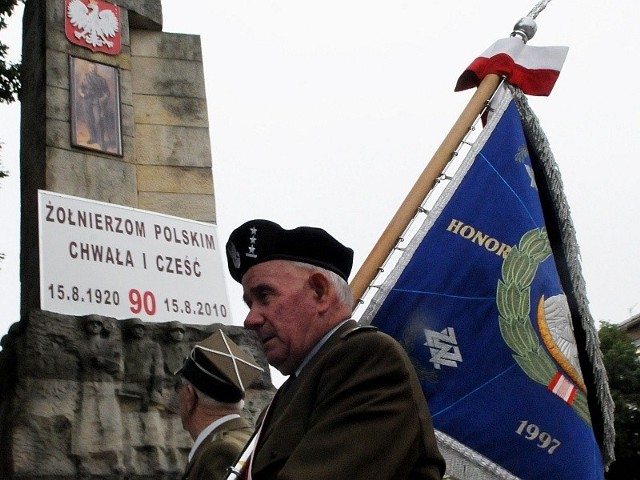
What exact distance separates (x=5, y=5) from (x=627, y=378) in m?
16.8

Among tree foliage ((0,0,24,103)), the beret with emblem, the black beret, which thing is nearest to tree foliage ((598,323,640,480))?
tree foliage ((0,0,24,103))

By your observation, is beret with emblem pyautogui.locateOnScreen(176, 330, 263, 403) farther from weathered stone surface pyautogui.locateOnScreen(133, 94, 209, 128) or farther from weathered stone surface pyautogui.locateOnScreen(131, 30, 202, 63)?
weathered stone surface pyautogui.locateOnScreen(131, 30, 202, 63)

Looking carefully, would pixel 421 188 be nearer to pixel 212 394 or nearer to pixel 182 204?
pixel 212 394

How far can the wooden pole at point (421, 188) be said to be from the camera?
12.4ft

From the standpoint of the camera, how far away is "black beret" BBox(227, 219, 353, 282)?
217cm

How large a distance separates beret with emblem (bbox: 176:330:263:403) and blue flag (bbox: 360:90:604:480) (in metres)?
0.53

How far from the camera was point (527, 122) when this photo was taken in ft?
16.0

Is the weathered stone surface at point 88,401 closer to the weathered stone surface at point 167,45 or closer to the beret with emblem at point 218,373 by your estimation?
the beret with emblem at point 218,373

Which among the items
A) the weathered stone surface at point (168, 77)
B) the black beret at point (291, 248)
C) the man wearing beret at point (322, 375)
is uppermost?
the weathered stone surface at point (168, 77)

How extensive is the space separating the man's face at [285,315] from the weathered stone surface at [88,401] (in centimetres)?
308

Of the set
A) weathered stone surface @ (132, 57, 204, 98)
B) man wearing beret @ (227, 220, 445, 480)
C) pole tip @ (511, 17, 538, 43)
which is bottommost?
man wearing beret @ (227, 220, 445, 480)

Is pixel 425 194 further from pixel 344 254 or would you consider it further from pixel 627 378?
pixel 627 378

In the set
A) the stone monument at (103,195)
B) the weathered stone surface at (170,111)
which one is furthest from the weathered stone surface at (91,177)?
the weathered stone surface at (170,111)

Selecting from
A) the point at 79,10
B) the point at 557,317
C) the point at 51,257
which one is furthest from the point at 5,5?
the point at 557,317
